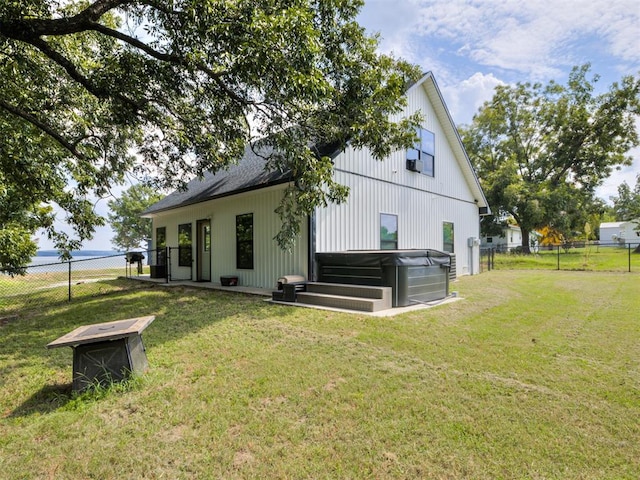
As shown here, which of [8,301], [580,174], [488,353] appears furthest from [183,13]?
[580,174]

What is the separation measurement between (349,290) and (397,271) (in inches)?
42.5

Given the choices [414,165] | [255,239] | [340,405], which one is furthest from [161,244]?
[340,405]

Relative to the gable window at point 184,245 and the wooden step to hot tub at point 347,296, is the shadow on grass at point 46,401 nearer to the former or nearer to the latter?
the wooden step to hot tub at point 347,296

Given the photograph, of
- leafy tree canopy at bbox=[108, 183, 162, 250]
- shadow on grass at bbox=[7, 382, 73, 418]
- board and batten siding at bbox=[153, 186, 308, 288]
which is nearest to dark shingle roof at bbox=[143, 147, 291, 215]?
board and batten siding at bbox=[153, 186, 308, 288]

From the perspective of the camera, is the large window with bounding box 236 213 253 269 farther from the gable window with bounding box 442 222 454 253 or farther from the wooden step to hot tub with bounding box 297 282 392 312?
the gable window with bounding box 442 222 454 253

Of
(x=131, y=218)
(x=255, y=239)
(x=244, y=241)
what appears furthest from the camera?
(x=131, y=218)

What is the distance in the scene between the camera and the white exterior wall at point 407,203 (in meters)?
8.55

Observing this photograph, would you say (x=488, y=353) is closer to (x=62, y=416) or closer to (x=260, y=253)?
(x=62, y=416)

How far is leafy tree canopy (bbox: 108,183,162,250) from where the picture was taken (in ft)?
102

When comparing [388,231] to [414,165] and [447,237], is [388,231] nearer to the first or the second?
[414,165]

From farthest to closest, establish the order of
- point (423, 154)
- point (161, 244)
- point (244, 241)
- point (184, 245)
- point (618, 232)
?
1. point (618, 232)
2. point (161, 244)
3. point (184, 245)
4. point (423, 154)
5. point (244, 241)

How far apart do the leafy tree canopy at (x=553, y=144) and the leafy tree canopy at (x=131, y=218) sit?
30.3 meters

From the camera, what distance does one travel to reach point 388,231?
9.98 m

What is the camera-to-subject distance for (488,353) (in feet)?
12.8
